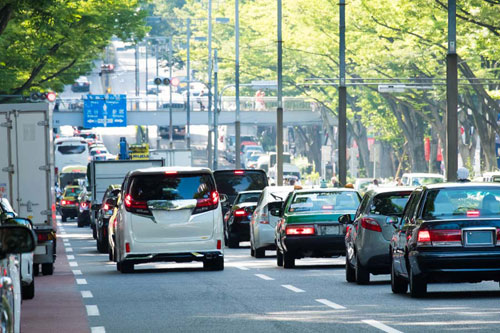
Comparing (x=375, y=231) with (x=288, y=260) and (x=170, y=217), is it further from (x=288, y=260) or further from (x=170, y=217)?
(x=288, y=260)

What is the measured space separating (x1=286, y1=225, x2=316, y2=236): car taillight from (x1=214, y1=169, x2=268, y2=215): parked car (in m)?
15.0

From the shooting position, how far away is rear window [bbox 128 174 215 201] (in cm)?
2516

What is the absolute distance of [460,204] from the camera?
17656 mm

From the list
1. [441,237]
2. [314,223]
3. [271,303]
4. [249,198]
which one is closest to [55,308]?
[271,303]

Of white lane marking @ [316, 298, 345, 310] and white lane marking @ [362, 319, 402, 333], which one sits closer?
white lane marking @ [362, 319, 402, 333]

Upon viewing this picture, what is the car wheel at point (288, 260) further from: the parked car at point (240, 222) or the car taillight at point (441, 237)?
the parked car at point (240, 222)

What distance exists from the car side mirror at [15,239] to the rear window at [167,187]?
52.6ft

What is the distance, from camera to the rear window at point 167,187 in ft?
82.5

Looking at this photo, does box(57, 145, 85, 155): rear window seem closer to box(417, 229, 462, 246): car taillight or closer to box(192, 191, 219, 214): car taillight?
box(192, 191, 219, 214): car taillight

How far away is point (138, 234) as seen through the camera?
2503cm

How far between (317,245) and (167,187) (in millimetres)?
2720

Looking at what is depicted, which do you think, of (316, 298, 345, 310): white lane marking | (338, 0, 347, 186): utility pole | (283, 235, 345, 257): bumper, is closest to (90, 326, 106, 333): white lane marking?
(316, 298, 345, 310): white lane marking

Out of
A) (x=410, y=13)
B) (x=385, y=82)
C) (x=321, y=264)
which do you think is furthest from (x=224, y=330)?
(x=385, y=82)

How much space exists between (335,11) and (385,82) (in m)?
4.33
